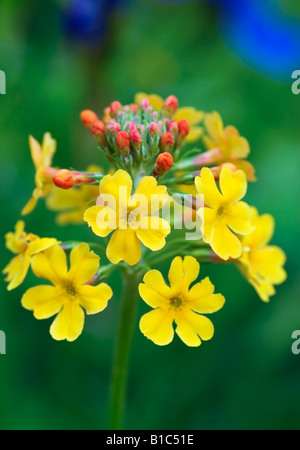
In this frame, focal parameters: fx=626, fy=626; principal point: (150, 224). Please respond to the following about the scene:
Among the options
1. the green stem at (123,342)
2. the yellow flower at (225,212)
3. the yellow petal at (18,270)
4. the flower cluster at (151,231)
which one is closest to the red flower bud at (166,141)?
the flower cluster at (151,231)

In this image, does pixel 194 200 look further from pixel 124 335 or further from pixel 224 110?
pixel 224 110

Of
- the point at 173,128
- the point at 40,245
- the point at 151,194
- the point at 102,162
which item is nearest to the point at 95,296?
the point at 40,245

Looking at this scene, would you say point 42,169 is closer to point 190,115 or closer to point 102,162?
point 190,115

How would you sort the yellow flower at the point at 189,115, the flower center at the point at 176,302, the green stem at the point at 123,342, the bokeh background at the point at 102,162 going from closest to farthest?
the flower center at the point at 176,302 → the green stem at the point at 123,342 → the yellow flower at the point at 189,115 → the bokeh background at the point at 102,162

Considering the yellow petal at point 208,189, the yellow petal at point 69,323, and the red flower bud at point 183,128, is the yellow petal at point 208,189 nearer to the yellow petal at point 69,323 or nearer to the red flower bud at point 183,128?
the red flower bud at point 183,128

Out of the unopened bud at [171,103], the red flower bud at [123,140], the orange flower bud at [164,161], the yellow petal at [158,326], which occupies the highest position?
the unopened bud at [171,103]

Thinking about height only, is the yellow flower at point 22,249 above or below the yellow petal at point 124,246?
above

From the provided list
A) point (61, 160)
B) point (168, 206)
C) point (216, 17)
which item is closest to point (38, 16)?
point (61, 160)

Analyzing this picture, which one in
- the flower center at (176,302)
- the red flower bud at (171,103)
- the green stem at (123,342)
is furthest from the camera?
the red flower bud at (171,103)
